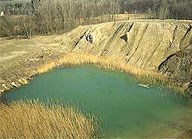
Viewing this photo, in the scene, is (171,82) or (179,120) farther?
(171,82)

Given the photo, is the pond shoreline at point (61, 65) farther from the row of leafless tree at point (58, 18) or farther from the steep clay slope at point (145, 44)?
the row of leafless tree at point (58, 18)

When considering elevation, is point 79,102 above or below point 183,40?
below

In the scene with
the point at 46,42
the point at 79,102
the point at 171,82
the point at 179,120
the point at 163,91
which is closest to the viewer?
the point at 179,120

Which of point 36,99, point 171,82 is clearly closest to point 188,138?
point 171,82

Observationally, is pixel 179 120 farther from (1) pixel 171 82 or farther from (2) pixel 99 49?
(2) pixel 99 49

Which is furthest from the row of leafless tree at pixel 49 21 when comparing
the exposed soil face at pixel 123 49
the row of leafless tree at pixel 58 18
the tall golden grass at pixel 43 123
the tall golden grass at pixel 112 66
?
the tall golden grass at pixel 43 123

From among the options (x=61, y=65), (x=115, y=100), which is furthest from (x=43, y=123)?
(x=61, y=65)

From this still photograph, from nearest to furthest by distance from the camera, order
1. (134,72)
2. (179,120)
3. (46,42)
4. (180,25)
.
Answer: (179,120)
(134,72)
(180,25)
(46,42)
